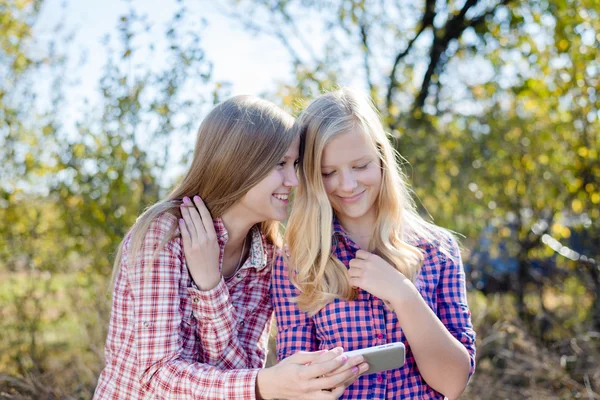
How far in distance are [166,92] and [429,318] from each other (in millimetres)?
2385

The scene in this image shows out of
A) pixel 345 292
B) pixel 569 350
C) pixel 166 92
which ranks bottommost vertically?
pixel 569 350

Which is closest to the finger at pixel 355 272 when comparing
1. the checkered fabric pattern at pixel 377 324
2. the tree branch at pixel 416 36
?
the checkered fabric pattern at pixel 377 324

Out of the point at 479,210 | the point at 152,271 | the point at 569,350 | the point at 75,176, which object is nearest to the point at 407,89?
the point at 479,210

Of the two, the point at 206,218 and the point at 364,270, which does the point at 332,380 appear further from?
the point at 206,218

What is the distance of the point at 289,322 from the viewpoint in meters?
2.35

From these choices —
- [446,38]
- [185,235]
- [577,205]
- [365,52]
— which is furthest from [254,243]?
[446,38]

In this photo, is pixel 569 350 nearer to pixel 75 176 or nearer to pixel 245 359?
pixel 245 359

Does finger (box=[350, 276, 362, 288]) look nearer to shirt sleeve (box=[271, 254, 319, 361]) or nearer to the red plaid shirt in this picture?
shirt sleeve (box=[271, 254, 319, 361])

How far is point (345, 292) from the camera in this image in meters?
2.32

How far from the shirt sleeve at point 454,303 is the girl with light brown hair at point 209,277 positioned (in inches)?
21.8

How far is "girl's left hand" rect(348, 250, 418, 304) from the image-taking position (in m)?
2.13

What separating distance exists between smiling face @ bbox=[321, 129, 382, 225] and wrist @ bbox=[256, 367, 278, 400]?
0.71 meters

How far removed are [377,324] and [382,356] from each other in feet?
1.24

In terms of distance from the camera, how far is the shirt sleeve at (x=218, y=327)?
7.23 ft
